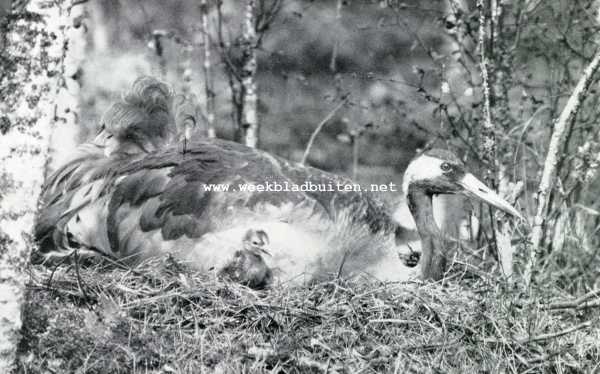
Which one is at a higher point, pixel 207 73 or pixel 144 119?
pixel 207 73

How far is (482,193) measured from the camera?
4.88 metres

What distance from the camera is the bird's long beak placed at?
4797mm

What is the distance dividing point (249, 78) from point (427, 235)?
6.08 ft

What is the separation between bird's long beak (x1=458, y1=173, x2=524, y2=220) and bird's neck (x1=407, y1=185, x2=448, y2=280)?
0.22m

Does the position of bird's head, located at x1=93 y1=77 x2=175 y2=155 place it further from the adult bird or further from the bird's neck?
the bird's neck

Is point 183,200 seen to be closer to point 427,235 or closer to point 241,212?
point 241,212

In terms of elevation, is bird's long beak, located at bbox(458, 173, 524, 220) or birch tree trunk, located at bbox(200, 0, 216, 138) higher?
birch tree trunk, located at bbox(200, 0, 216, 138)

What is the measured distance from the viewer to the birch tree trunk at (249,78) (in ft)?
19.7

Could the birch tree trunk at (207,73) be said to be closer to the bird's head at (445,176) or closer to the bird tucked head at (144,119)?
the bird tucked head at (144,119)

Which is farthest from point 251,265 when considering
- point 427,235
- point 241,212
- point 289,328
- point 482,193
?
point 482,193

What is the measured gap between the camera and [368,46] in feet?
24.6

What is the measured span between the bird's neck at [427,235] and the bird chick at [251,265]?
921 millimetres

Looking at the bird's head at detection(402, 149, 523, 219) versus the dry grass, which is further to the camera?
the bird's head at detection(402, 149, 523, 219)

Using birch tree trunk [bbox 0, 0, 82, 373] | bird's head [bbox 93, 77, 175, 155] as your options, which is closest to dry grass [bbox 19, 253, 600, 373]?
birch tree trunk [bbox 0, 0, 82, 373]
